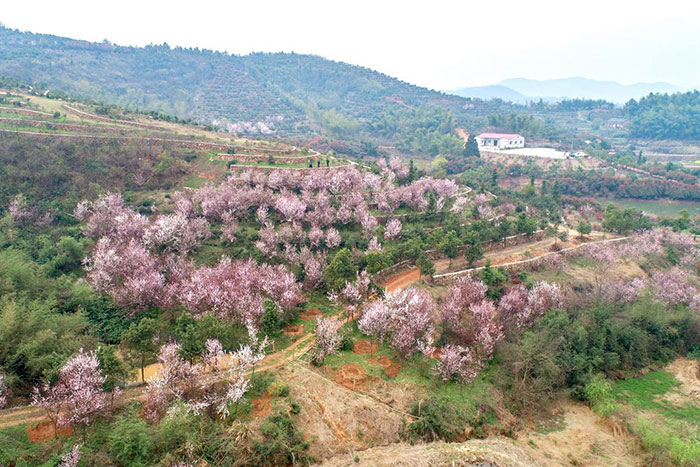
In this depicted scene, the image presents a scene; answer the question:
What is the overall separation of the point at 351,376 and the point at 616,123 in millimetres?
158855

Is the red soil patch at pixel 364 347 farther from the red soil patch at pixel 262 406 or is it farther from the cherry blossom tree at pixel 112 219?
the cherry blossom tree at pixel 112 219

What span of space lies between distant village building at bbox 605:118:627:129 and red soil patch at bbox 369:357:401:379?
499 ft

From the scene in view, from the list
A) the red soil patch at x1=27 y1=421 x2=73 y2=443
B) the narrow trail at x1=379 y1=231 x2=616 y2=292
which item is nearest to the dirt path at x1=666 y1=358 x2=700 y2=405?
the narrow trail at x1=379 y1=231 x2=616 y2=292

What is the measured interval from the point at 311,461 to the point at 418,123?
12212 centimetres

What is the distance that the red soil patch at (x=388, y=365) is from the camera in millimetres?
27266

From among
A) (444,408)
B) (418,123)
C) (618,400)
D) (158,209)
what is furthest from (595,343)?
(418,123)

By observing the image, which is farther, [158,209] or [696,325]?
[158,209]

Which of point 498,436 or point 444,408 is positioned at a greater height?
point 444,408

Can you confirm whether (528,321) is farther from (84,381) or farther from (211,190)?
(211,190)

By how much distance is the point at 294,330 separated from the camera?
30.7 metres

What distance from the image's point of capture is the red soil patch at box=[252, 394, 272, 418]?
22553 mm

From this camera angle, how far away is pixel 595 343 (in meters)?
32.8

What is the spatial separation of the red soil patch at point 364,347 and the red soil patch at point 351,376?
1.81 m

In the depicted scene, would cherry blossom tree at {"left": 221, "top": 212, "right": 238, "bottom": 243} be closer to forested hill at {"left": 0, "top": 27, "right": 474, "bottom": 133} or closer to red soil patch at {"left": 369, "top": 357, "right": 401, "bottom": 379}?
red soil patch at {"left": 369, "top": 357, "right": 401, "bottom": 379}
